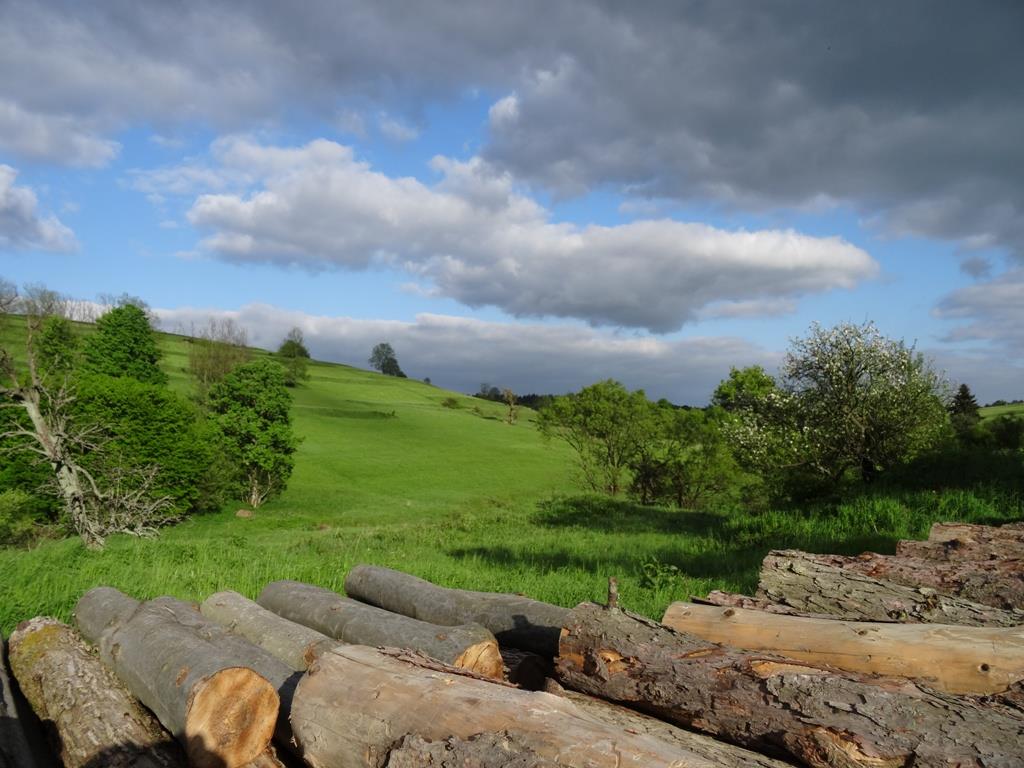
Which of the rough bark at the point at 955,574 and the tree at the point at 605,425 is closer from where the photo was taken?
the rough bark at the point at 955,574

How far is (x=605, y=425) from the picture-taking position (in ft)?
128

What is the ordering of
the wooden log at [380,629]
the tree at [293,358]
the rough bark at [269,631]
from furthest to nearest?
the tree at [293,358], the rough bark at [269,631], the wooden log at [380,629]

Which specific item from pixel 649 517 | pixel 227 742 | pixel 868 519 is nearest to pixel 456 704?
pixel 227 742

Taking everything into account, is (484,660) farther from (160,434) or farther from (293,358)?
(293,358)

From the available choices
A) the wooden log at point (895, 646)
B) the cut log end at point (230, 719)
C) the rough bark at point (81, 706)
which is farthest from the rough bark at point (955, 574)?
the rough bark at point (81, 706)

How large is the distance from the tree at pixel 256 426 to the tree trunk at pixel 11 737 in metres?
34.3

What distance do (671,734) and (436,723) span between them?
151 centimetres

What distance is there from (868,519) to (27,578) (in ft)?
52.2

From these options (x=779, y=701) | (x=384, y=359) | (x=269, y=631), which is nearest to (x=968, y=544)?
(x=779, y=701)

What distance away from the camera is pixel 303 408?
74.2 m

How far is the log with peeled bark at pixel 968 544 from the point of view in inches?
314

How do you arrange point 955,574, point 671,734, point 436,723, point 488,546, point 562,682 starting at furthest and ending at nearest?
point 488,546
point 955,574
point 562,682
point 671,734
point 436,723

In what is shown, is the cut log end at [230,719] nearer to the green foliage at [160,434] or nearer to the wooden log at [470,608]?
the wooden log at [470,608]

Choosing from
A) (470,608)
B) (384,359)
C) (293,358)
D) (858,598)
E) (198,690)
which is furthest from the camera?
(384,359)
